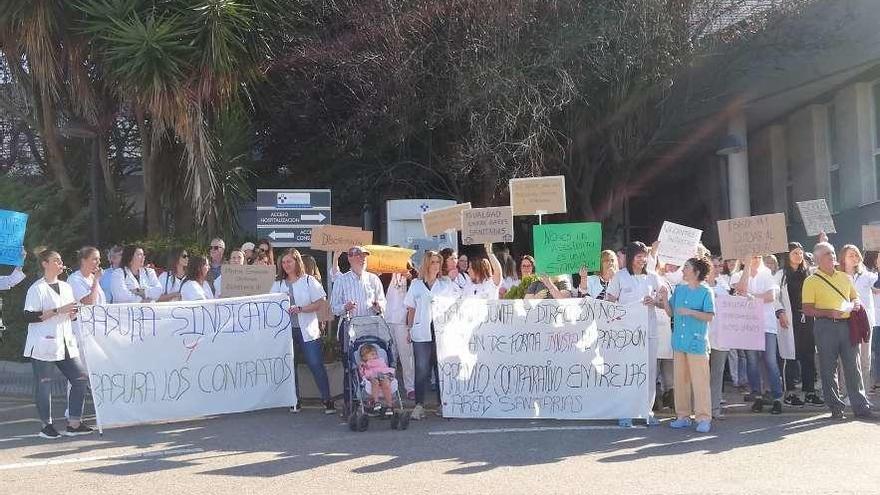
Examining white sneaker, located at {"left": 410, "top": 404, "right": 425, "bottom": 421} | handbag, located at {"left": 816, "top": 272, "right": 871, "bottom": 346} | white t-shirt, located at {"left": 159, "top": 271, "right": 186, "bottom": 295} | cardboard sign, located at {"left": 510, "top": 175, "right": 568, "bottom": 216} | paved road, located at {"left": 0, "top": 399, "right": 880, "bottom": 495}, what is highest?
cardboard sign, located at {"left": 510, "top": 175, "right": 568, "bottom": 216}

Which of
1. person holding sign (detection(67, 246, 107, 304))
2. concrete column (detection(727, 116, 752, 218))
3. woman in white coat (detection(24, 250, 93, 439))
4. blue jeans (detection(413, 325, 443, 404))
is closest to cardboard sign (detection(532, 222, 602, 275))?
blue jeans (detection(413, 325, 443, 404))

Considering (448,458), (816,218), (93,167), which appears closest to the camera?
(448,458)

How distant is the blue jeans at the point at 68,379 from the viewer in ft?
27.7

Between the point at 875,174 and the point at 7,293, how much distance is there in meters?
15.3

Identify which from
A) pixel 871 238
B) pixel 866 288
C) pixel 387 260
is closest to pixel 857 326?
pixel 866 288

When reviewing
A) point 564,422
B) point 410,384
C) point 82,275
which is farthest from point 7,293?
point 564,422

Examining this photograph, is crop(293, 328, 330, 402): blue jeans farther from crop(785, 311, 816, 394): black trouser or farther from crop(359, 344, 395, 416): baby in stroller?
crop(785, 311, 816, 394): black trouser

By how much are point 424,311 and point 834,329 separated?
3.85 m

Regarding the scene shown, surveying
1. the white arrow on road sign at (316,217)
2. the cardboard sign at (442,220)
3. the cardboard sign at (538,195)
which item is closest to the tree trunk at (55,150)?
the white arrow on road sign at (316,217)

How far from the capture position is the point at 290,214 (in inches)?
517

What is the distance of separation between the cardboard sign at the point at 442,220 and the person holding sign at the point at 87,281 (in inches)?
150

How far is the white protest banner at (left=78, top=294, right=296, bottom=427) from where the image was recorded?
870 centimetres

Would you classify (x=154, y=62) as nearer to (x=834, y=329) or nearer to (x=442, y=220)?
(x=442, y=220)

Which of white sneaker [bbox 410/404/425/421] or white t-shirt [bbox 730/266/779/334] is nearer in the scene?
white sneaker [bbox 410/404/425/421]
